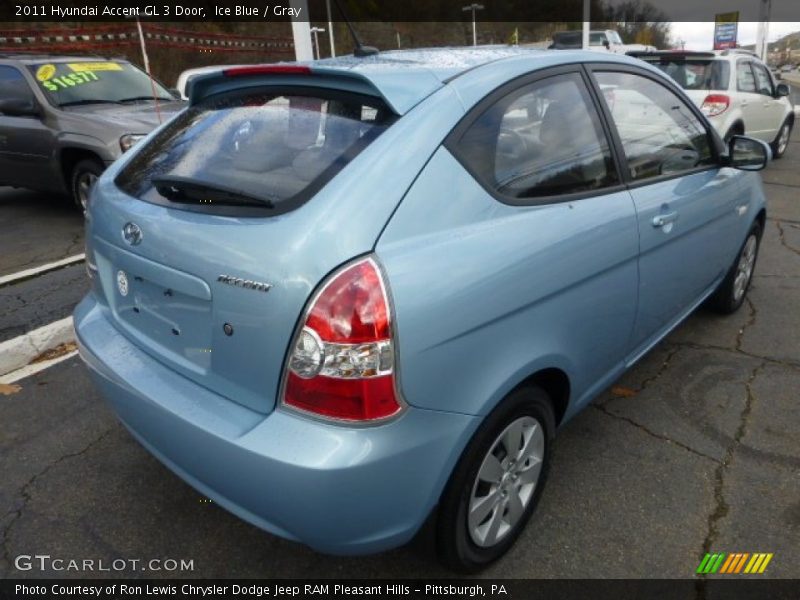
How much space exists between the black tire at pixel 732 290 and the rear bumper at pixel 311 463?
2.76 m

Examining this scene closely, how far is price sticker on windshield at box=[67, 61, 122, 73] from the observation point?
22.8 feet

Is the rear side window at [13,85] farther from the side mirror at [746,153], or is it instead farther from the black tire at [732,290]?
the black tire at [732,290]

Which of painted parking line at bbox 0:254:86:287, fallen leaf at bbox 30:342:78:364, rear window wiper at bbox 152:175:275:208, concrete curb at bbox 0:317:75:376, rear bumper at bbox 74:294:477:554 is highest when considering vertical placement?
rear window wiper at bbox 152:175:275:208

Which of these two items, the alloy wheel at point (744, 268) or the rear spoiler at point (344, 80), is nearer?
the rear spoiler at point (344, 80)

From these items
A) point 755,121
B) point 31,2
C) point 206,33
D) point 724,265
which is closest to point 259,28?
point 206,33

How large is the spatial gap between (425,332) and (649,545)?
1.28 m

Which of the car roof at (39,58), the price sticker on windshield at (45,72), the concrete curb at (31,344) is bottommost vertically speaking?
the concrete curb at (31,344)

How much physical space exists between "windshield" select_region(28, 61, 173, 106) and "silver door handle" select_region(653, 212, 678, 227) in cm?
631

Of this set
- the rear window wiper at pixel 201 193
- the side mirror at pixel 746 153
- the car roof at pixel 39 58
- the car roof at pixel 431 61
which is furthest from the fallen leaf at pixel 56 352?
the car roof at pixel 39 58

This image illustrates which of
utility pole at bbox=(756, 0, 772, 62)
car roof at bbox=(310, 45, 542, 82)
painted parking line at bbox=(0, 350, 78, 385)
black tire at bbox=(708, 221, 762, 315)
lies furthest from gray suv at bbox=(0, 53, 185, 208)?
utility pole at bbox=(756, 0, 772, 62)

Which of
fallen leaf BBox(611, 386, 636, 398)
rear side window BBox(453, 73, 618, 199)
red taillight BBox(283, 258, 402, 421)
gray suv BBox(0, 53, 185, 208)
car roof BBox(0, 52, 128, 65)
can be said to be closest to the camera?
red taillight BBox(283, 258, 402, 421)

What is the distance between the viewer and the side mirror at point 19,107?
629cm

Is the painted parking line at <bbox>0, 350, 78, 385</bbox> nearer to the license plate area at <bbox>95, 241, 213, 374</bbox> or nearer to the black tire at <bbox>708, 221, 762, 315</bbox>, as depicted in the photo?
the license plate area at <bbox>95, 241, 213, 374</bbox>

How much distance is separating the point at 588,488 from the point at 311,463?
1403mm
